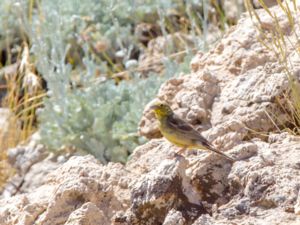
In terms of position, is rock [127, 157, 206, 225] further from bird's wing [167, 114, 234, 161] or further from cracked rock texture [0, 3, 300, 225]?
bird's wing [167, 114, 234, 161]

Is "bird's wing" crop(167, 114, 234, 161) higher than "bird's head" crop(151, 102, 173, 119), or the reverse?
"bird's head" crop(151, 102, 173, 119)

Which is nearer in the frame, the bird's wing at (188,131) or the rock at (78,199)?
the rock at (78,199)

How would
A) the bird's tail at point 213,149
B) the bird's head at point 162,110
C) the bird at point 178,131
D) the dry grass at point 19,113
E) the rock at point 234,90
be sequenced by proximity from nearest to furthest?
1. the bird's tail at point 213,149
2. the bird at point 178,131
3. the rock at point 234,90
4. the bird's head at point 162,110
5. the dry grass at point 19,113

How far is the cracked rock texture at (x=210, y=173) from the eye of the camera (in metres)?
3.89

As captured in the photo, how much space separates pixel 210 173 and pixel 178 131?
531mm

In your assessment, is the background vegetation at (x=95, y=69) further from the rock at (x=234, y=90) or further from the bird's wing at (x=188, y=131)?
the bird's wing at (x=188, y=131)

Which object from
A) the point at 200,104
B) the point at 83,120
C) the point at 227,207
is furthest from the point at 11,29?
the point at 227,207

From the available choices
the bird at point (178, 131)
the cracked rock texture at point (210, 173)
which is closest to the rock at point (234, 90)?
the cracked rock texture at point (210, 173)

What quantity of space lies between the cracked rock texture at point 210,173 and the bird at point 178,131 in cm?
7

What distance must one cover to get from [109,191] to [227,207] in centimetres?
70

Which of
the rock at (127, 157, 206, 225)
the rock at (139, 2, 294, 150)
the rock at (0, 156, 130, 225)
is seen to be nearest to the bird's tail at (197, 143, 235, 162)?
the rock at (139, 2, 294, 150)

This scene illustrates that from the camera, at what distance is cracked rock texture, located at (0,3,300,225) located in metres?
3.89

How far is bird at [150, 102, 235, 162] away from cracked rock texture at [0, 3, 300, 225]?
2.9 inches

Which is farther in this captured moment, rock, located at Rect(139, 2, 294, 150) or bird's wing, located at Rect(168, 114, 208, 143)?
rock, located at Rect(139, 2, 294, 150)
